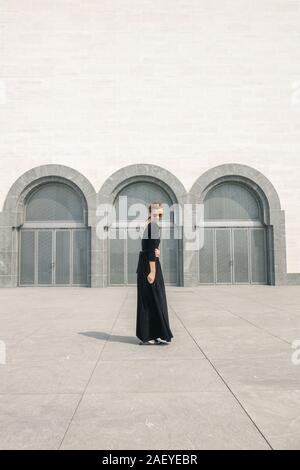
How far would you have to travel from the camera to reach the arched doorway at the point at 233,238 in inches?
692

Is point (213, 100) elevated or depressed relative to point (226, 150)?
elevated

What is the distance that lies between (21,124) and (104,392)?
16601 mm

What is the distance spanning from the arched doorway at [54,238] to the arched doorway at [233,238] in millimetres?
5688

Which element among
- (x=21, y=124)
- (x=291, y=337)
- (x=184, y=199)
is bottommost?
(x=291, y=337)

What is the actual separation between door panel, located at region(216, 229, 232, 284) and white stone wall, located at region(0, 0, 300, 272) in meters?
2.76

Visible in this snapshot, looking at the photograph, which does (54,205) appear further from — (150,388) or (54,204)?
(150,388)

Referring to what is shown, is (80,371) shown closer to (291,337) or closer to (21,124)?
(291,337)

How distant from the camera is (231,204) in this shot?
17844mm

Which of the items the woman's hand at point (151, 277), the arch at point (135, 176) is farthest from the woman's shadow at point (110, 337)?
the arch at point (135, 176)

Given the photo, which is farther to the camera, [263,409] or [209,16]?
[209,16]

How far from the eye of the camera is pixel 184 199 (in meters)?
17.2

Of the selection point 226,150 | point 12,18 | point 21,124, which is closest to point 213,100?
point 226,150

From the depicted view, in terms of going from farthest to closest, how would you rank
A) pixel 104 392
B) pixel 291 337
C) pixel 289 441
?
pixel 291 337 < pixel 104 392 < pixel 289 441

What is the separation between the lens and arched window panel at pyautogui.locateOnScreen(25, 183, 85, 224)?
1766 cm
